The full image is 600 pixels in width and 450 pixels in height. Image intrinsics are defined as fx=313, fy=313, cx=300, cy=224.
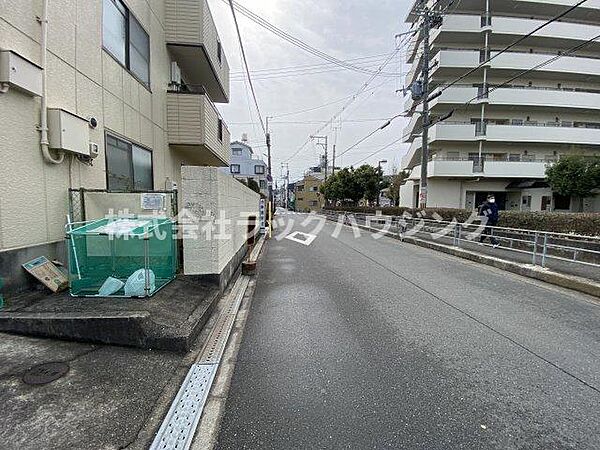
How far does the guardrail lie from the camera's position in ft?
25.0

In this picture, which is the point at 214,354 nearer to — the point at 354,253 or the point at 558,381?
the point at 558,381

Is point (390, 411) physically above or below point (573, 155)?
below

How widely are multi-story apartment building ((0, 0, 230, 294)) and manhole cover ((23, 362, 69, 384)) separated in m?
1.69

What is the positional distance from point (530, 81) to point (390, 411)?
31.7m

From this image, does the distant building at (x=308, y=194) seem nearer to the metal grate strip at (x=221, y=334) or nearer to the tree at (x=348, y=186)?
the tree at (x=348, y=186)

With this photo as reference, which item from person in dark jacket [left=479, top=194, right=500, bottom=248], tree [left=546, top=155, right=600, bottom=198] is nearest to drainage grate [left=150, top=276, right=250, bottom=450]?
person in dark jacket [left=479, top=194, right=500, bottom=248]

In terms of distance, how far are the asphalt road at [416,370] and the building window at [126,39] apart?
572cm

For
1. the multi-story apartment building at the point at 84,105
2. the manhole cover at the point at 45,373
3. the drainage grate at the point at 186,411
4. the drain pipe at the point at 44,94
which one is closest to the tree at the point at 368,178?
the multi-story apartment building at the point at 84,105

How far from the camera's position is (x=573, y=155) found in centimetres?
2006

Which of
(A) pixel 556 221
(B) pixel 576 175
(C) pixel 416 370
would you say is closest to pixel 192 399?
(C) pixel 416 370

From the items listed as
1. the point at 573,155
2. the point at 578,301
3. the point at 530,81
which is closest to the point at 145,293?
the point at 578,301

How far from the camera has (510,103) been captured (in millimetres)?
23609

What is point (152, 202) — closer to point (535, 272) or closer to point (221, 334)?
point (221, 334)

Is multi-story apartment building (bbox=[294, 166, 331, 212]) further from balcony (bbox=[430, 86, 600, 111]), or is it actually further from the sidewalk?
the sidewalk
